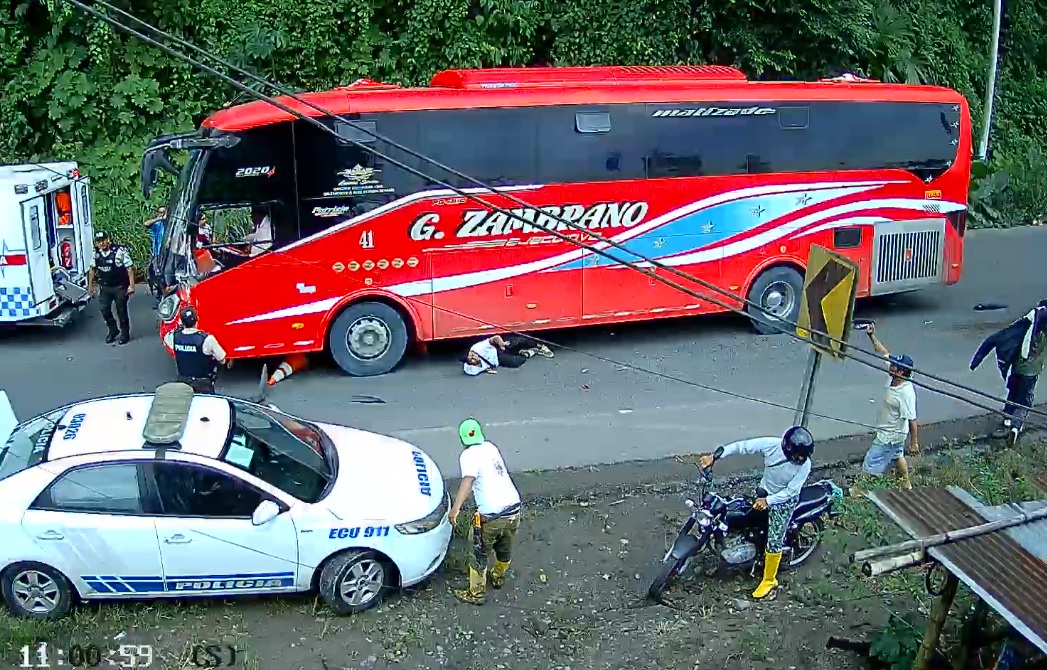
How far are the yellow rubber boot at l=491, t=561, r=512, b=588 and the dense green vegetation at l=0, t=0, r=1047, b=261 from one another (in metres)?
11.6

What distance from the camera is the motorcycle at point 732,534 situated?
314 inches

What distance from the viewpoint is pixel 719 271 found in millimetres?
14297

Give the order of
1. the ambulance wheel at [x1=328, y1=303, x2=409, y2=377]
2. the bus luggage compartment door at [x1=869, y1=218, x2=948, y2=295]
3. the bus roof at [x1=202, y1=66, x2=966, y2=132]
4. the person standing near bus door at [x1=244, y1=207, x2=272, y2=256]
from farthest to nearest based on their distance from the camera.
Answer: the bus luggage compartment door at [x1=869, y1=218, x2=948, y2=295]
the ambulance wheel at [x1=328, y1=303, x2=409, y2=377]
the bus roof at [x1=202, y1=66, x2=966, y2=132]
the person standing near bus door at [x1=244, y1=207, x2=272, y2=256]

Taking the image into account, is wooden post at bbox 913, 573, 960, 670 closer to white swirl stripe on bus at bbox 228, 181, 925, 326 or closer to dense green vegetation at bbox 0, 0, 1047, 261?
white swirl stripe on bus at bbox 228, 181, 925, 326

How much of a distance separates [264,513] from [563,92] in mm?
7463

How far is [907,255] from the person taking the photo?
1514 cm

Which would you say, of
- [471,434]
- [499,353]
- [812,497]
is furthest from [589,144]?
[471,434]

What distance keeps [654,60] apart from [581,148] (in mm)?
7768

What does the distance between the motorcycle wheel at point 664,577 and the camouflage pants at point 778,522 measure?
2.00 feet

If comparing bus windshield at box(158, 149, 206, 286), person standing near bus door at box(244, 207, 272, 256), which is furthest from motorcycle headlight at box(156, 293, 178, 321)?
person standing near bus door at box(244, 207, 272, 256)

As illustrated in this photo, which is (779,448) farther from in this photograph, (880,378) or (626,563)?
(880,378)

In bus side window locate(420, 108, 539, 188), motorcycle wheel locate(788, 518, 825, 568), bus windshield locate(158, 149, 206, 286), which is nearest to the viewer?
motorcycle wheel locate(788, 518, 825, 568)

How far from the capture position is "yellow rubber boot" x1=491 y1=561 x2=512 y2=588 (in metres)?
8.10

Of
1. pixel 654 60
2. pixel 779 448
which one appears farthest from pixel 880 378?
pixel 654 60
